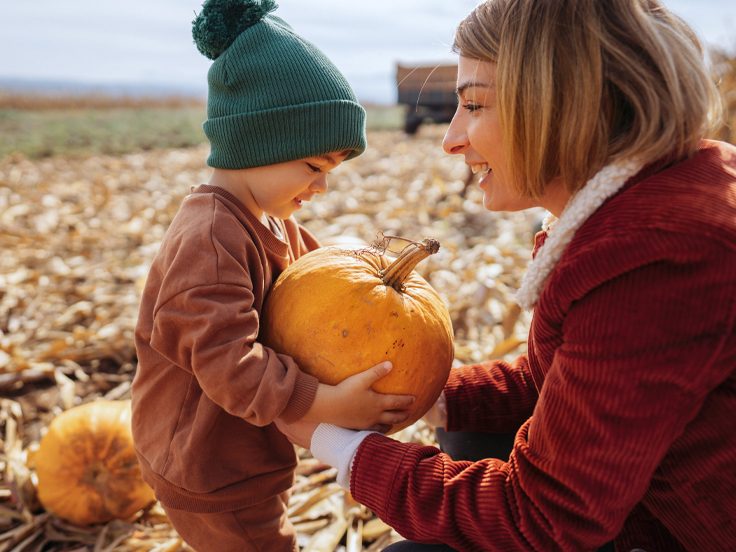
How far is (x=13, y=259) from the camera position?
17.2ft

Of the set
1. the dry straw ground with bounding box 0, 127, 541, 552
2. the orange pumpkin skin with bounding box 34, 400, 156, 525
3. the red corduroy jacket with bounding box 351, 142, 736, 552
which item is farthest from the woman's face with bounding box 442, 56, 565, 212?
the orange pumpkin skin with bounding box 34, 400, 156, 525

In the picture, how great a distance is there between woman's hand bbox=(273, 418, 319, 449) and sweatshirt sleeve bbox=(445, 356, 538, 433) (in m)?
0.64

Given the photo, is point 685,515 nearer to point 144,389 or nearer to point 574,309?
point 574,309

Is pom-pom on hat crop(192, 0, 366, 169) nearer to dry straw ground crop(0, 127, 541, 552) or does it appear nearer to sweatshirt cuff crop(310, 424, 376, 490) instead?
sweatshirt cuff crop(310, 424, 376, 490)

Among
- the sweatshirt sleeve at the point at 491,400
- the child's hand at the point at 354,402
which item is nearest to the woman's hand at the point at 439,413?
the sweatshirt sleeve at the point at 491,400

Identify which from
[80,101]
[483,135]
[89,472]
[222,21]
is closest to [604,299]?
[483,135]

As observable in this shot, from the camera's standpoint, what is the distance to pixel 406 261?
204cm

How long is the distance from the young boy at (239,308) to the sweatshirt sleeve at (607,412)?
1.64 feet

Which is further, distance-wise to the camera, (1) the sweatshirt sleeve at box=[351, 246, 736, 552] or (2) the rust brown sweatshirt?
(2) the rust brown sweatshirt

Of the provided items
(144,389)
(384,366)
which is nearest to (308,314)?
(384,366)

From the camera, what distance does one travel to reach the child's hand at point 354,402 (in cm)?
189

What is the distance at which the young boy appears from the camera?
1.84 meters

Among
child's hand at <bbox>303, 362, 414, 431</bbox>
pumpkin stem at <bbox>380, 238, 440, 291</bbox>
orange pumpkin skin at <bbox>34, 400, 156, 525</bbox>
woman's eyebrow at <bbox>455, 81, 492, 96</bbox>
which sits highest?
woman's eyebrow at <bbox>455, 81, 492, 96</bbox>

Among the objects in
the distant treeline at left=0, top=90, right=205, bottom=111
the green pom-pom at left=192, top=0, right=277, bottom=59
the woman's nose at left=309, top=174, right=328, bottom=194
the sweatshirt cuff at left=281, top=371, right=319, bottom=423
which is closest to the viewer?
the sweatshirt cuff at left=281, top=371, right=319, bottom=423
